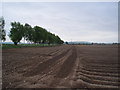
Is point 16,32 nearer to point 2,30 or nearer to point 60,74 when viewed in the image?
point 2,30

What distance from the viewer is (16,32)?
59.7m

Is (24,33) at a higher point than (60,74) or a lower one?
higher

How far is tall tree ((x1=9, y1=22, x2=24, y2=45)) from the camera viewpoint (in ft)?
192

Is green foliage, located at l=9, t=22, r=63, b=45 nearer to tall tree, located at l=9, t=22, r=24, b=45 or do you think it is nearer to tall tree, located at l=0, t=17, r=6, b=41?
tall tree, located at l=9, t=22, r=24, b=45

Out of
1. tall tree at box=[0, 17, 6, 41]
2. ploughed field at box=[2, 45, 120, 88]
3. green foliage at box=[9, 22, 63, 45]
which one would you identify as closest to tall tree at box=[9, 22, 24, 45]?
green foliage at box=[9, 22, 63, 45]

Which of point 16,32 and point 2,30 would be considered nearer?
point 2,30

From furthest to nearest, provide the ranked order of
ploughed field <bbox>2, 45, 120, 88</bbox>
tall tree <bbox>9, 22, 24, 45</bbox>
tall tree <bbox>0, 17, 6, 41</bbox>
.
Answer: tall tree <bbox>9, 22, 24, 45</bbox>
tall tree <bbox>0, 17, 6, 41</bbox>
ploughed field <bbox>2, 45, 120, 88</bbox>

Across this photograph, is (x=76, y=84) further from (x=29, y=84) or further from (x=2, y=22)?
(x=2, y=22)

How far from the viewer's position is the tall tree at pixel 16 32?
58.5 m

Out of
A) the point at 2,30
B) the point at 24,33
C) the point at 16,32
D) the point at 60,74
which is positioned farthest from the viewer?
the point at 24,33

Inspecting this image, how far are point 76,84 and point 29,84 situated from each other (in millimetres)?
2411

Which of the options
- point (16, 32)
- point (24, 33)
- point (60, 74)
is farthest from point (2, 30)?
point (60, 74)

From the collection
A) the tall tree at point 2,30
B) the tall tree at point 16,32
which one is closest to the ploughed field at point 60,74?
the tall tree at point 2,30

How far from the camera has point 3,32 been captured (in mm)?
50094
